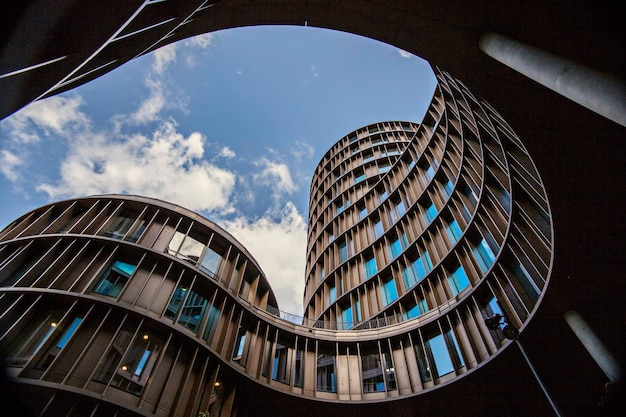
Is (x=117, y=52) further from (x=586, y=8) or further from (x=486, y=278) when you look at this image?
(x=486, y=278)

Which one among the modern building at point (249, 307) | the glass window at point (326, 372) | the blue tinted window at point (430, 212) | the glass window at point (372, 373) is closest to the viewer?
the modern building at point (249, 307)

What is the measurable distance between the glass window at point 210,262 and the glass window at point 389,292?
1386cm

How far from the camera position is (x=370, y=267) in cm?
3112

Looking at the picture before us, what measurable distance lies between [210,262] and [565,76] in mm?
18424

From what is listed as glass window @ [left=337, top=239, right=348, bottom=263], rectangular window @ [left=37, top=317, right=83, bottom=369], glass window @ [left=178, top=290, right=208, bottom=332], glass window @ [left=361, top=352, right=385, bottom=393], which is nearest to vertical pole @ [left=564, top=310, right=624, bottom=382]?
glass window @ [left=361, top=352, right=385, bottom=393]

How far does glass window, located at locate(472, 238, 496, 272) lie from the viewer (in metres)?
19.1

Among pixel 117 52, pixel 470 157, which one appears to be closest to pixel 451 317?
pixel 470 157

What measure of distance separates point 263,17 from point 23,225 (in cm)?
1839

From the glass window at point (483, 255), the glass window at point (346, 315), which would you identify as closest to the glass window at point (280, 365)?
the glass window at point (346, 315)

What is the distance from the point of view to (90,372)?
42.0 ft

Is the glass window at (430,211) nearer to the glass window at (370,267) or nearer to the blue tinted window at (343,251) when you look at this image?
the glass window at (370,267)

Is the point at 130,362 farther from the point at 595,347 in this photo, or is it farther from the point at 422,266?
the point at 422,266

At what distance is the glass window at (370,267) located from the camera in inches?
1194

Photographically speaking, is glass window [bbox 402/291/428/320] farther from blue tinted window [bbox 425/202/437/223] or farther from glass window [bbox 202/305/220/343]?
glass window [bbox 202/305/220/343]
